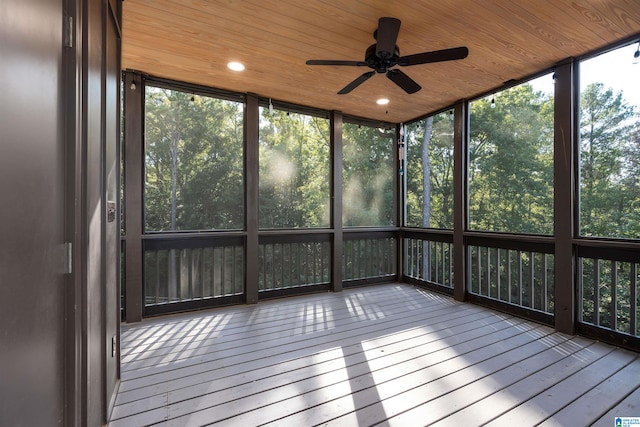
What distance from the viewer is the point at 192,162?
378cm

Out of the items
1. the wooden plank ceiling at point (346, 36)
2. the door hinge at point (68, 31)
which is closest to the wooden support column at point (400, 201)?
the wooden plank ceiling at point (346, 36)

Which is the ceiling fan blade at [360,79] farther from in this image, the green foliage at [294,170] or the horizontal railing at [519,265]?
the horizontal railing at [519,265]

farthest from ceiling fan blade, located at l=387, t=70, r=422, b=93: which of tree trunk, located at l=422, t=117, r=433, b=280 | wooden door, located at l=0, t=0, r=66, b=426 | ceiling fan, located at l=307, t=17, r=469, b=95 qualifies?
tree trunk, located at l=422, t=117, r=433, b=280

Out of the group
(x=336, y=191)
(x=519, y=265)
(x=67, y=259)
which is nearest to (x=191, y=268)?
(x=336, y=191)

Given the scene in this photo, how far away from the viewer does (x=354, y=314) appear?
139 inches

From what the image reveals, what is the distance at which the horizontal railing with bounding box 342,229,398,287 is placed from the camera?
4.83m

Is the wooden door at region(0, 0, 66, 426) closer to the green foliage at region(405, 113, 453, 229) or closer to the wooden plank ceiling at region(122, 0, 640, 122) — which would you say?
the wooden plank ceiling at region(122, 0, 640, 122)

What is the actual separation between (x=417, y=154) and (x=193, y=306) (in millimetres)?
4956

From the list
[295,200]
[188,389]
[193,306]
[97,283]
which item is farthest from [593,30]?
[193,306]

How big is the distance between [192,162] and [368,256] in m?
3.03

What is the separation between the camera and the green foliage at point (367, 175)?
4.91 metres

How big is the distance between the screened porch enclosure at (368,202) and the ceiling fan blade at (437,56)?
64.4 inches

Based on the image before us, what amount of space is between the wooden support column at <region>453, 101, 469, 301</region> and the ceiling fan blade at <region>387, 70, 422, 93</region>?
161cm

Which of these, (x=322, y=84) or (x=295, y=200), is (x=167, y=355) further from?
(x=322, y=84)
